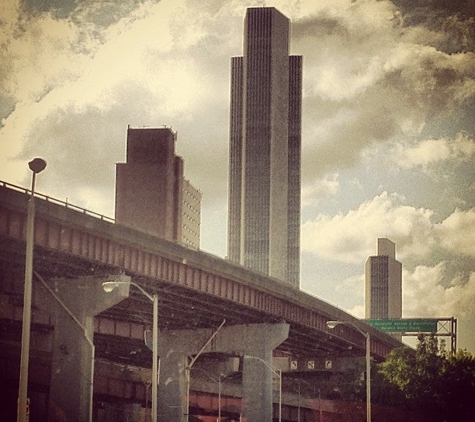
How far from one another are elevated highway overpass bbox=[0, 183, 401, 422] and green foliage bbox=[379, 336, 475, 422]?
8.18 m

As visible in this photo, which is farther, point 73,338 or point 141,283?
point 141,283

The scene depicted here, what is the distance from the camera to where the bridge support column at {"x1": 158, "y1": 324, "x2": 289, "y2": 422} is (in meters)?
85.7

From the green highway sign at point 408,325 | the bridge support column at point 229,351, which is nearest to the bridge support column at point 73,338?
the bridge support column at point 229,351

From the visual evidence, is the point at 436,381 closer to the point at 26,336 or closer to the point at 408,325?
the point at 26,336

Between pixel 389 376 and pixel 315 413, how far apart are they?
3127cm

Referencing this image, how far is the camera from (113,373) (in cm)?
9656

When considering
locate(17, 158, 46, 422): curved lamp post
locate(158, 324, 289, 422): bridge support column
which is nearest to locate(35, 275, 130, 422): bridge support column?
locate(158, 324, 289, 422): bridge support column

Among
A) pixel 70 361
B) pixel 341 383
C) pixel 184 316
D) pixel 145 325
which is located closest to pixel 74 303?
pixel 70 361

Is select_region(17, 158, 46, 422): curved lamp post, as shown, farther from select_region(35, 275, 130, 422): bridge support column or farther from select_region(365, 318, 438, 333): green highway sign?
select_region(365, 318, 438, 333): green highway sign

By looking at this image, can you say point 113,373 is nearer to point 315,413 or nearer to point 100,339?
point 100,339

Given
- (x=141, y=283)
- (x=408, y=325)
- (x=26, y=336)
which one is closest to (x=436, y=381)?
(x=141, y=283)

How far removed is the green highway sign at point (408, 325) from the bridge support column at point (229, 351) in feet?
300

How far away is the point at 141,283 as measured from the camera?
67.8 meters

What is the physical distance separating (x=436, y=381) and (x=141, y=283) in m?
38.6
